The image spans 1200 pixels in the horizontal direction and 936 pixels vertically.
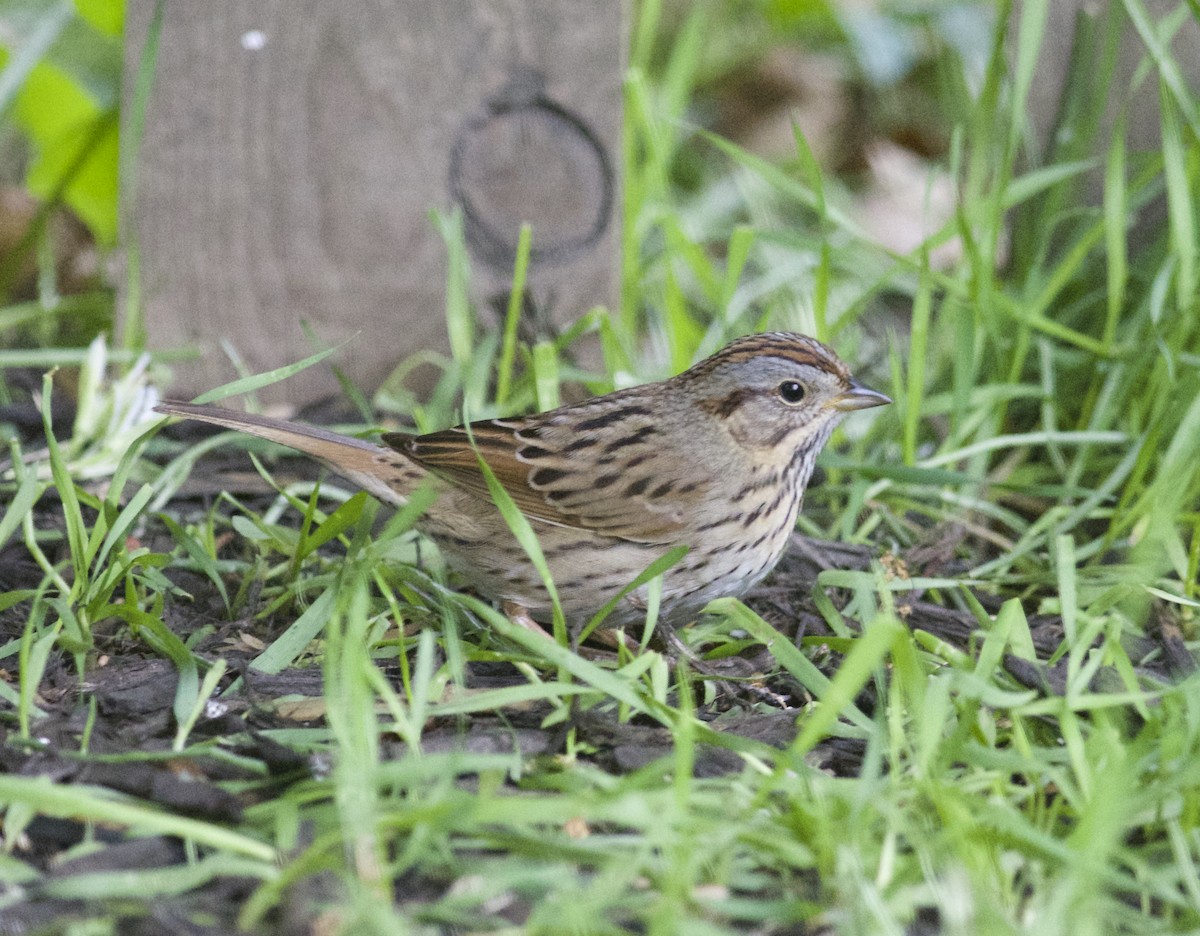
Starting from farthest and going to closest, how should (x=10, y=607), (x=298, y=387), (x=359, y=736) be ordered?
(x=298, y=387) < (x=10, y=607) < (x=359, y=736)

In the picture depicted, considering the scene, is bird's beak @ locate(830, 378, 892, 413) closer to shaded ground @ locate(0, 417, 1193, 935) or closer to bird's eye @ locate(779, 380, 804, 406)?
bird's eye @ locate(779, 380, 804, 406)

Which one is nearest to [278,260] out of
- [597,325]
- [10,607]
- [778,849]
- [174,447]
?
[174,447]

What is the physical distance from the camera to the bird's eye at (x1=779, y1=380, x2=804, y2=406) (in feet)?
12.2

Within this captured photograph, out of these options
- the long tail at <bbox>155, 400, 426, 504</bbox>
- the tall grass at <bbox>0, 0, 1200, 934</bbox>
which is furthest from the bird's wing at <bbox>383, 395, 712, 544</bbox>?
the tall grass at <bbox>0, 0, 1200, 934</bbox>

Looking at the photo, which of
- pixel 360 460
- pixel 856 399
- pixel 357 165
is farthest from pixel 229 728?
pixel 357 165

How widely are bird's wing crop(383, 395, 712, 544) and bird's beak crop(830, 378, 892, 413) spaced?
1.45 feet

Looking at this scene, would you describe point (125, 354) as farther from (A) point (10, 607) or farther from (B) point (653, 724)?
(B) point (653, 724)

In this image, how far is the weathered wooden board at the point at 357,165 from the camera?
15.0 ft

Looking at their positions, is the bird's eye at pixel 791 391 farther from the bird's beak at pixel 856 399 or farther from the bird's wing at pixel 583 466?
the bird's wing at pixel 583 466

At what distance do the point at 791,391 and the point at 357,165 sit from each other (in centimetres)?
182

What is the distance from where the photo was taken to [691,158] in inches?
272

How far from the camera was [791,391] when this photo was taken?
12.3 ft

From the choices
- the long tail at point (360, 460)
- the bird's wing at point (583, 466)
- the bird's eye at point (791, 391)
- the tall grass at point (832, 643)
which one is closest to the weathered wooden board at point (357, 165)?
the tall grass at point (832, 643)

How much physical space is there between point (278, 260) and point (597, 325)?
1.08 meters
